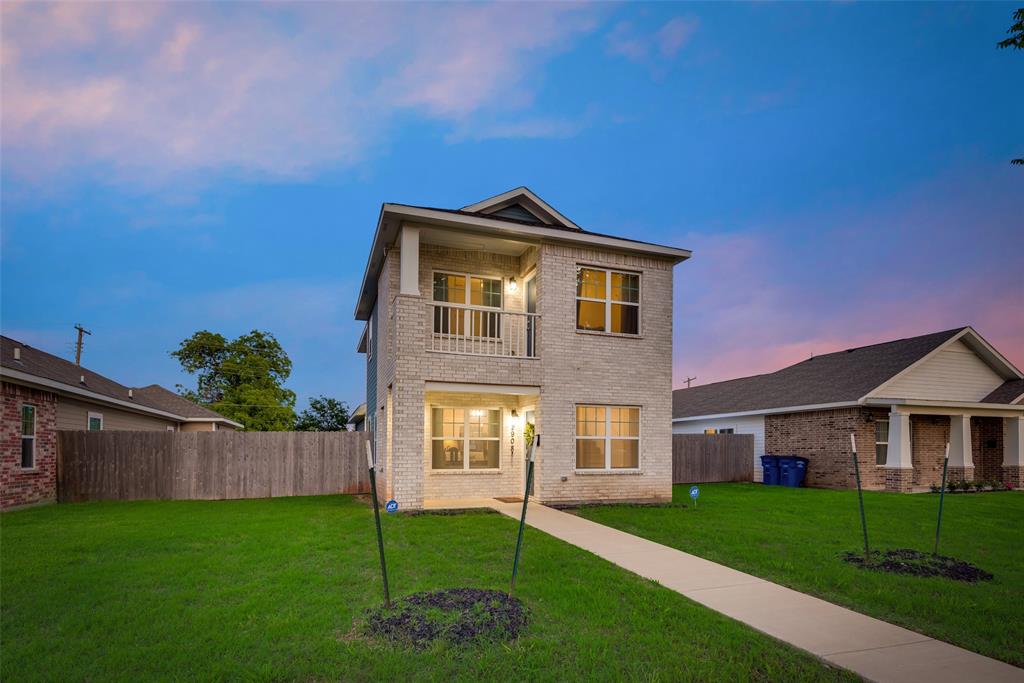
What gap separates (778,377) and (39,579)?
2613cm

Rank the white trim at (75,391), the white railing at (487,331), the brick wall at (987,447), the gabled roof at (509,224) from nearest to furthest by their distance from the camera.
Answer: the white trim at (75,391) → the gabled roof at (509,224) → the white railing at (487,331) → the brick wall at (987,447)

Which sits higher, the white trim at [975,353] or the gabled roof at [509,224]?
the gabled roof at [509,224]

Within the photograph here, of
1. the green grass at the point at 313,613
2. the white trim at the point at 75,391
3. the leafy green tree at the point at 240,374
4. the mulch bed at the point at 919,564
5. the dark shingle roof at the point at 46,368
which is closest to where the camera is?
the green grass at the point at 313,613

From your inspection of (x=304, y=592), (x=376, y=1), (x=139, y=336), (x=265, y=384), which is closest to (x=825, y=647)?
(x=304, y=592)

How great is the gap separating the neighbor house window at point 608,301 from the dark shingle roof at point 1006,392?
1529 cm

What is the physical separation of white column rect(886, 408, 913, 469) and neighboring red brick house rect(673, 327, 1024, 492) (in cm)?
3

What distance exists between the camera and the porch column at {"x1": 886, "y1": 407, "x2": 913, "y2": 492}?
18.3 metres

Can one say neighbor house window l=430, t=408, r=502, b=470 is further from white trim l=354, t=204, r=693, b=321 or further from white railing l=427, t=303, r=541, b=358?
white trim l=354, t=204, r=693, b=321

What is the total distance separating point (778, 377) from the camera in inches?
1024

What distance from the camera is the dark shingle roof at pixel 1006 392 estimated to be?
65.4ft

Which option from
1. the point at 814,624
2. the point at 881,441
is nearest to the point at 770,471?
the point at 881,441

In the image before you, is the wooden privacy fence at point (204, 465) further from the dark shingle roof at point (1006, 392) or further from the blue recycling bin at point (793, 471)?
the dark shingle roof at point (1006, 392)

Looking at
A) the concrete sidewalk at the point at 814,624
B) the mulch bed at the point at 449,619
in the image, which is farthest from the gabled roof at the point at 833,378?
the mulch bed at the point at 449,619

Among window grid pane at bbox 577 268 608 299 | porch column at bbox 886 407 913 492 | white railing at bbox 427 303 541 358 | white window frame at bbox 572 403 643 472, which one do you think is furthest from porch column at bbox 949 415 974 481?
white railing at bbox 427 303 541 358
